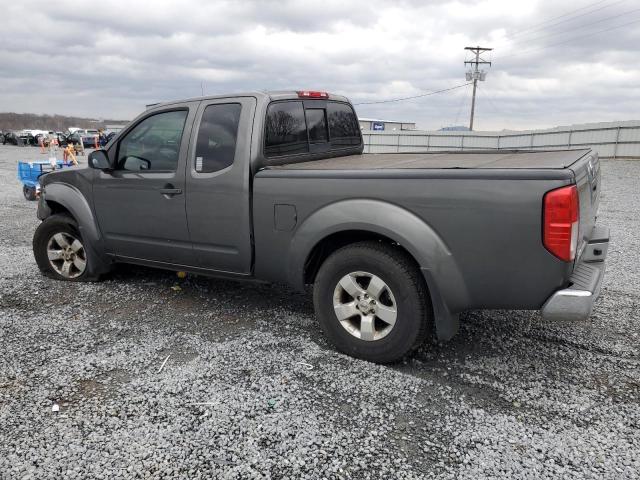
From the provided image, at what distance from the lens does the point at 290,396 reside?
3.19m

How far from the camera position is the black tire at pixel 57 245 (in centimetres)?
528

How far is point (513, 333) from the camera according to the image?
4.16 meters

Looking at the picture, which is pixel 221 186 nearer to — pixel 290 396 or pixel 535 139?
pixel 290 396

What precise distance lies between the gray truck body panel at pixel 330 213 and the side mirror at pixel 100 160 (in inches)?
4.7

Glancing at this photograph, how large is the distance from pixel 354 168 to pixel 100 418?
2252mm

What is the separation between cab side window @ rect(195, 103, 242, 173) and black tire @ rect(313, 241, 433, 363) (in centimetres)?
126

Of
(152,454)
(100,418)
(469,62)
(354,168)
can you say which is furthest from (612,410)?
(469,62)

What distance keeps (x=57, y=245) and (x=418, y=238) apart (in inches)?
164

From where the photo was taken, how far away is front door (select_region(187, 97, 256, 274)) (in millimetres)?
3996

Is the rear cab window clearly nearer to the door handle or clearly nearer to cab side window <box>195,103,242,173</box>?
cab side window <box>195,103,242,173</box>

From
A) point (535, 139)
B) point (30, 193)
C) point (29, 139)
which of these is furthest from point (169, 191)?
point (29, 139)

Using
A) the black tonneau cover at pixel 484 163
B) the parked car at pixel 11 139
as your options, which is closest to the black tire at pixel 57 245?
the black tonneau cover at pixel 484 163

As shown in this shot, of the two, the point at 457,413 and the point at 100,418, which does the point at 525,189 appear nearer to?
the point at 457,413

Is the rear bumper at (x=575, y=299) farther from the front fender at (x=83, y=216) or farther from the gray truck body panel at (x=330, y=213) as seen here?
the front fender at (x=83, y=216)
